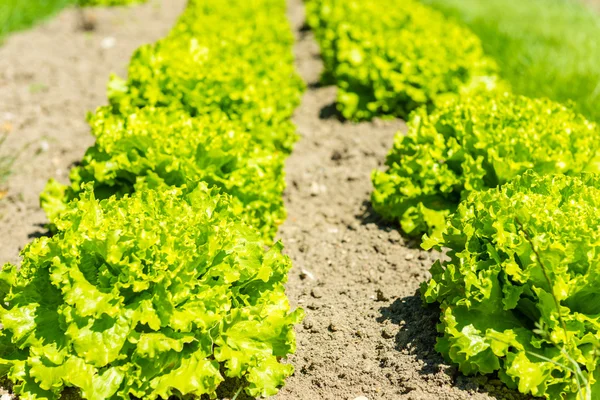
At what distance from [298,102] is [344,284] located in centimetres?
345

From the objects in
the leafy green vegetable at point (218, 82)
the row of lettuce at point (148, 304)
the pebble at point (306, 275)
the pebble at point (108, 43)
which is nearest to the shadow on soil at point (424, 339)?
the pebble at point (306, 275)

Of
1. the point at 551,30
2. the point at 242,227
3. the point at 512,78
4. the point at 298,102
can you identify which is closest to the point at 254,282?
the point at 242,227

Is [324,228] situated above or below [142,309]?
below

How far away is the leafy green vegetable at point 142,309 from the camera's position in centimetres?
332

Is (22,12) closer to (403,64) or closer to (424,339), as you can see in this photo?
(403,64)

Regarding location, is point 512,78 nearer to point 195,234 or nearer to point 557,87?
point 557,87

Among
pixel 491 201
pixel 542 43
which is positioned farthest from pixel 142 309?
pixel 542 43

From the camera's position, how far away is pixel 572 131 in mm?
4781

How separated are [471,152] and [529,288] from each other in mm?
1590

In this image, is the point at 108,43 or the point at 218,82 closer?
the point at 218,82

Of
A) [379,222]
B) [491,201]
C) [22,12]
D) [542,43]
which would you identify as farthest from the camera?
[22,12]

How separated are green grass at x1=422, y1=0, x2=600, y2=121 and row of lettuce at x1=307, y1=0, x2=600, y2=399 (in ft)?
1.43

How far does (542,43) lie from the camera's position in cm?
876

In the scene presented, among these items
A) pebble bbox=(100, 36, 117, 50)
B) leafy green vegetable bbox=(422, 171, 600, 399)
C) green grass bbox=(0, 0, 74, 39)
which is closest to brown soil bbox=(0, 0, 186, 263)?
pebble bbox=(100, 36, 117, 50)
